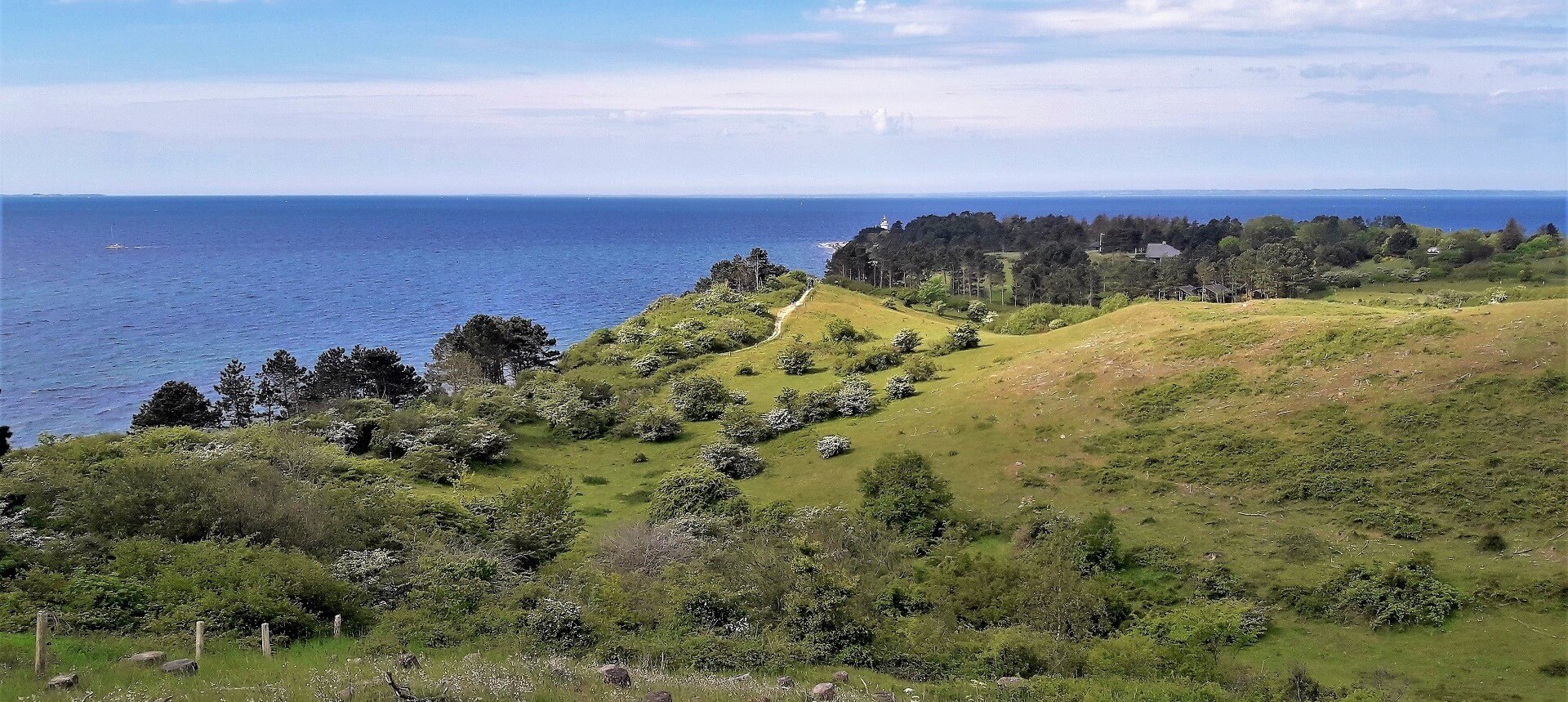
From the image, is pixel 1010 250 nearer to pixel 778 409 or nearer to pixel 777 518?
pixel 778 409

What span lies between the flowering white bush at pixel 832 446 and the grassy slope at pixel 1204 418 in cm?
64

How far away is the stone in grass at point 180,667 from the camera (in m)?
16.8

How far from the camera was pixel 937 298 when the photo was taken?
115 meters

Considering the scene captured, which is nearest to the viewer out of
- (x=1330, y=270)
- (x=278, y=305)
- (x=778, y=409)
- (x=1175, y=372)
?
(x=1175, y=372)

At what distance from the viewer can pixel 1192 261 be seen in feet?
465

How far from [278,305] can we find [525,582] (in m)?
130

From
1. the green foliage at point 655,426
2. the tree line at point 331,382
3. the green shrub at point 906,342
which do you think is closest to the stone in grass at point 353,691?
the green foliage at point 655,426

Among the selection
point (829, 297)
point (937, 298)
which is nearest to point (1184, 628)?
point (829, 297)

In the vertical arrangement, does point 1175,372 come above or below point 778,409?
above

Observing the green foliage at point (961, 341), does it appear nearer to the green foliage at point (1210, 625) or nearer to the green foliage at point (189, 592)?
the green foliage at point (1210, 625)

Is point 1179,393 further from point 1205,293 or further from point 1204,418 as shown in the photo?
point 1205,293

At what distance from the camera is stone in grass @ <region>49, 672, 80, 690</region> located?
1537 centimetres

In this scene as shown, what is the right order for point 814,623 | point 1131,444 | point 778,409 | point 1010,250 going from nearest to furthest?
point 814,623 < point 1131,444 < point 778,409 < point 1010,250

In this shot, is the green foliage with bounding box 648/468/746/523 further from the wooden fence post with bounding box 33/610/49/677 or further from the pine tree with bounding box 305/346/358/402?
the pine tree with bounding box 305/346/358/402
